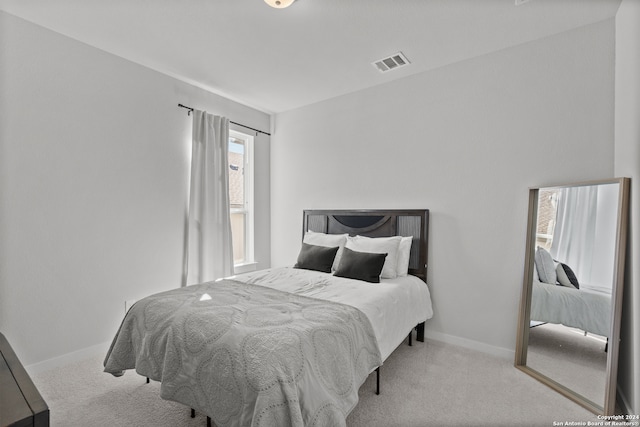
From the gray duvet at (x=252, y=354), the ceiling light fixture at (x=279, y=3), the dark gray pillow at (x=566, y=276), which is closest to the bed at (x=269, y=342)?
the gray duvet at (x=252, y=354)

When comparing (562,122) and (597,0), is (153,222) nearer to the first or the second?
(562,122)

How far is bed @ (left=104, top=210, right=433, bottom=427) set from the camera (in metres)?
1.34

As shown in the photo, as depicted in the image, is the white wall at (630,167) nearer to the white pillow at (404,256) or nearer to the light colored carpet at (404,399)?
the light colored carpet at (404,399)

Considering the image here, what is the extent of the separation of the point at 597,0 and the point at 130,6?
326cm

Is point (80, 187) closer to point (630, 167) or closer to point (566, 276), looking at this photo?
point (566, 276)

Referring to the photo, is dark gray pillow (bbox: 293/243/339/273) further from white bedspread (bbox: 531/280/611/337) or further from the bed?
white bedspread (bbox: 531/280/611/337)

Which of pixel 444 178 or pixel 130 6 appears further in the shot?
pixel 444 178

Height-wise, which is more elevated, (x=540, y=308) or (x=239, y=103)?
(x=239, y=103)

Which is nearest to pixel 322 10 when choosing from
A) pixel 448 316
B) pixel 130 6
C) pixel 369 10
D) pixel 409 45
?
pixel 369 10

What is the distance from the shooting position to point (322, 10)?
218 cm

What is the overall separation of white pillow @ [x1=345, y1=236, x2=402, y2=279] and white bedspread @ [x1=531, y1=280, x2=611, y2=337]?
1.12 meters

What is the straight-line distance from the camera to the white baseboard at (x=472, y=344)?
104 inches

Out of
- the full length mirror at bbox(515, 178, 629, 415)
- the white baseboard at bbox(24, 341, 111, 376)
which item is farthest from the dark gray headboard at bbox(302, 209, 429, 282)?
the white baseboard at bbox(24, 341, 111, 376)

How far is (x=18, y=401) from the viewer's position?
945mm
